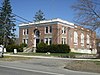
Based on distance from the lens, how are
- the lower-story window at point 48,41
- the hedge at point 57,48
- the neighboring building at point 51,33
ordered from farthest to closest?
the lower-story window at point 48,41 < the neighboring building at point 51,33 < the hedge at point 57,48

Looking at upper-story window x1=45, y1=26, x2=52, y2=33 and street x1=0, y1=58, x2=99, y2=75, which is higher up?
upper-story window x1=45, y1=26, x2=52, y2=33

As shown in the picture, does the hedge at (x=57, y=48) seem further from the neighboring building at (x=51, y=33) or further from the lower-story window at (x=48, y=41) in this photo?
the lower-story window at (x=48, y=41)

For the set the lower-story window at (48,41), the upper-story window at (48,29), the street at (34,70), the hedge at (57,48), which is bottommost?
the street at (34,70)

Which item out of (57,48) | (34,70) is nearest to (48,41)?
(57,48)

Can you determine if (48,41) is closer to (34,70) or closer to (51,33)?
(51,33)

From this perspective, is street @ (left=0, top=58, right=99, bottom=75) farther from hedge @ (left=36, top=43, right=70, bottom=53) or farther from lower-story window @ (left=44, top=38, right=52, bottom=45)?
lower-story window @ (left=44, top=38, right=52, bottom=45)

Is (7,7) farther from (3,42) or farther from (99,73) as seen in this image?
(99,73)

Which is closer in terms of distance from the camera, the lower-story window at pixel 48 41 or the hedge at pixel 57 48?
the hedge at pixel 57 48

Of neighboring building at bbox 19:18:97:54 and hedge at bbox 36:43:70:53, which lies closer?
hedge at bbox 36:43:70:53

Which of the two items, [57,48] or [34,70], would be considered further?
[57,48]

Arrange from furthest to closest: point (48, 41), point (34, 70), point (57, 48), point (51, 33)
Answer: point (48, 41), point (51, 33), point (57, 48), point (34, 70)

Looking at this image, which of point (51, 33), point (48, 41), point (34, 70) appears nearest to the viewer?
point (34, 70)

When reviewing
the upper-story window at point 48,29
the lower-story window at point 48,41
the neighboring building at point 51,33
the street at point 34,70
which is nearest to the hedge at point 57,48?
the neighboring building at point 51,33

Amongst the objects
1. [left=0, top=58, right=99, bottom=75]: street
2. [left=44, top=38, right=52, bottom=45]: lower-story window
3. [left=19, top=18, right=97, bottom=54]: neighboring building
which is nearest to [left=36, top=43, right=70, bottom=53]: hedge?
[left=19, top=18, right=97, bottom=54]: neighboring building
